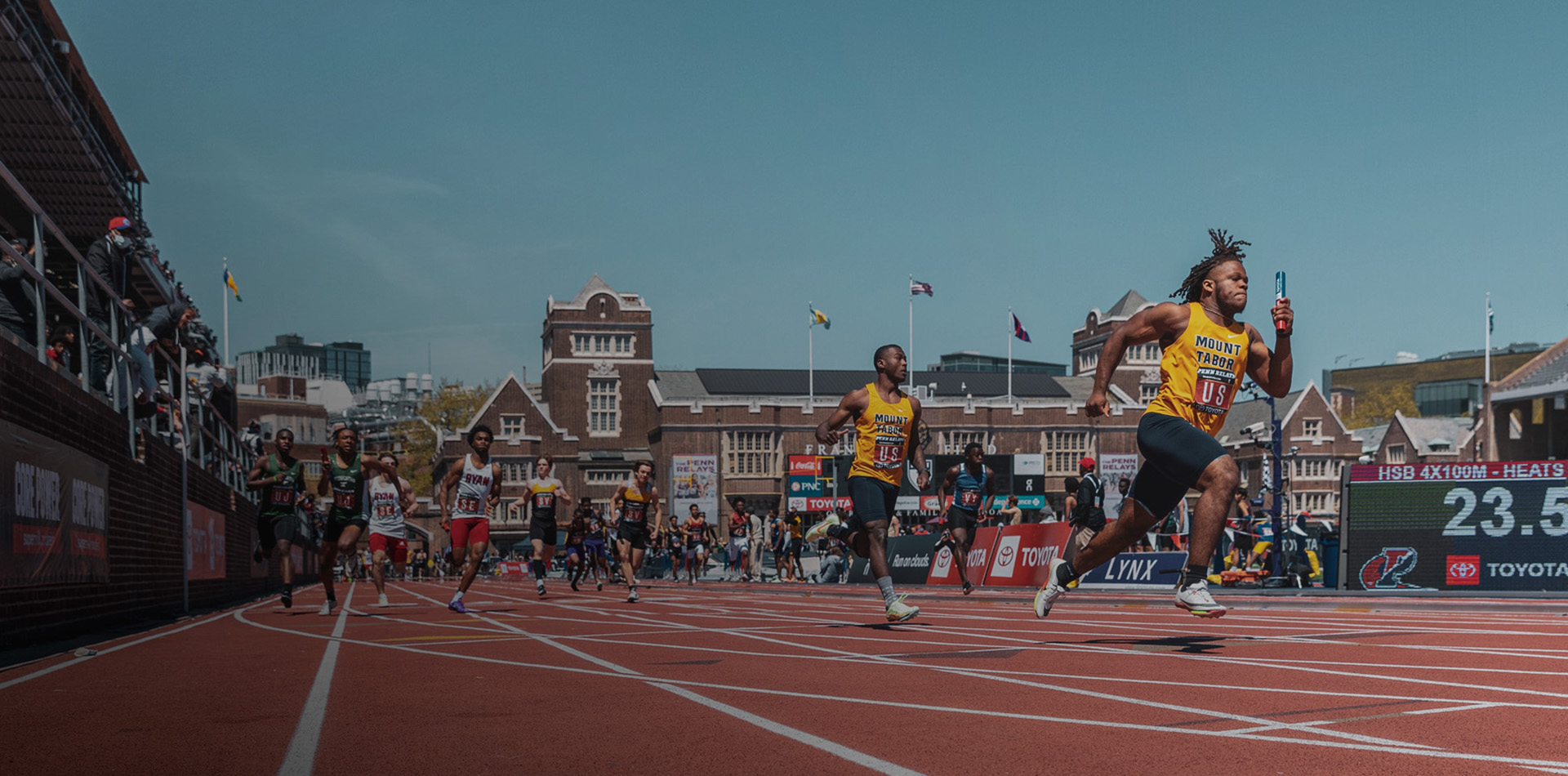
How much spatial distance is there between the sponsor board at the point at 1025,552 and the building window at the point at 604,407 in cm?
7291

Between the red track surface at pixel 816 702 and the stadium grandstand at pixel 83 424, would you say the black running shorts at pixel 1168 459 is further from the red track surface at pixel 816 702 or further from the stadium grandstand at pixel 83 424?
the stadium grandstand at pixel 83 424

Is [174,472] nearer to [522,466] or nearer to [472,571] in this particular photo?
[472,571]

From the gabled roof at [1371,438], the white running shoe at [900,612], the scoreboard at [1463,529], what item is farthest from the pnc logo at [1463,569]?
the gabled roof at [1371,438]

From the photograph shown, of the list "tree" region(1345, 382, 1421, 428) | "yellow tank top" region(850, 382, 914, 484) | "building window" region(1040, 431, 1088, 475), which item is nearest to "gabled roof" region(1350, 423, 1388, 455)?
"tree" region(1345, 382, 1421, 428)

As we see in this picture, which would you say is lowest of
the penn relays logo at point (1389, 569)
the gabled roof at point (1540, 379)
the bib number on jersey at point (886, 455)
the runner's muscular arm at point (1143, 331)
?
the penn relays logo at point (1389, 569)

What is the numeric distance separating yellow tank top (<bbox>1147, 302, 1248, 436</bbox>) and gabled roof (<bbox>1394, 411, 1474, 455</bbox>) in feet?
296

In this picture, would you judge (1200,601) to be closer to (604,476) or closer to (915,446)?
(915,446)

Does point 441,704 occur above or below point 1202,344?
below

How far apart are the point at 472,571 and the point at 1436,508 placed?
11922 mm

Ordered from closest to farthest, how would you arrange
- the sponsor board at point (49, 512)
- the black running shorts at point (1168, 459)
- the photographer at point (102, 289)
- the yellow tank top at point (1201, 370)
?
the black running shorts at point (1168, 459) < the yellow tank top at point (1201, 370) < the sponsor board at point (49, 512) < the photographer at point (102, 289)

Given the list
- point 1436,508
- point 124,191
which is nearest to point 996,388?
point 124,191

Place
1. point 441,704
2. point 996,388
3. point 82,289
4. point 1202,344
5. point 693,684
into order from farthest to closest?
1. point 996,388
2. point 82,289
3. point 1202,344
4. point 693,684
5. point 441,704

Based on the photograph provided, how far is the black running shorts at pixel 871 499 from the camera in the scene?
10609 millimetres

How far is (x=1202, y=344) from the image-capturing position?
8.16 metres
